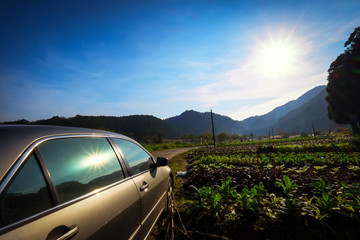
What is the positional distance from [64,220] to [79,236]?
16cm

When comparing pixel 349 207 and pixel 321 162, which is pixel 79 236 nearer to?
pixel 349 207

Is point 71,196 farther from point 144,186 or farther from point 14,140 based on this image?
point 144,186

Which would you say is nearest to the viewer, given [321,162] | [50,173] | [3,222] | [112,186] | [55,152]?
[3,222]

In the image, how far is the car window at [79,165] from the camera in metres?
1.13

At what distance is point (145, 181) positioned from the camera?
7.36ft

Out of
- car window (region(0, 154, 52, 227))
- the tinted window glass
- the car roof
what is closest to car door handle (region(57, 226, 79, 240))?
car window (region(0, 154, 52, 227))

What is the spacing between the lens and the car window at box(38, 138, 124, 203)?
3.71 ft

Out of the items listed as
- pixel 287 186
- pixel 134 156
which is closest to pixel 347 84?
pixel 287 186

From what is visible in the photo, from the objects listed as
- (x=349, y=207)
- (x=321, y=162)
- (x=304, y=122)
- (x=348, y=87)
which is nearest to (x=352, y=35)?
(x=348, y=87)

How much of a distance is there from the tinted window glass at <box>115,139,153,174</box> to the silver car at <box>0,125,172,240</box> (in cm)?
5

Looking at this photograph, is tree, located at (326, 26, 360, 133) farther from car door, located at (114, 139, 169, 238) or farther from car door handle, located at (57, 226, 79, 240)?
car door handle, located at (57, 226, 79, 240)

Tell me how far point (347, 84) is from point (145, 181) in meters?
34.8

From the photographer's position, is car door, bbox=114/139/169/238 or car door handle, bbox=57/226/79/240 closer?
car door handle, bbox=57/226/79/240

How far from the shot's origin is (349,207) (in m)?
2.30
